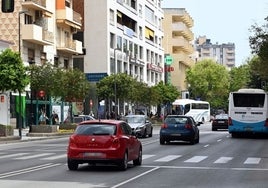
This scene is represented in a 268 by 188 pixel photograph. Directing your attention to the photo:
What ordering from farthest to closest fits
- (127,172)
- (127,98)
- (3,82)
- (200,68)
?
(200,68), (127,98), (3,82), (127,172)

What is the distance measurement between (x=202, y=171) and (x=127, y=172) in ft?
7.77

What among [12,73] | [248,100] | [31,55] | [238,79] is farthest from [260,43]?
[238,79]

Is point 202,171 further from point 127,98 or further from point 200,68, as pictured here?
point 200,68

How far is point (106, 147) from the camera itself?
63.2 feet

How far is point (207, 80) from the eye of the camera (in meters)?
136

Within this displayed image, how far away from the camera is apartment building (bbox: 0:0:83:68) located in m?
59.9

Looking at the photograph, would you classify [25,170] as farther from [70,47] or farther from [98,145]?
[70,47]

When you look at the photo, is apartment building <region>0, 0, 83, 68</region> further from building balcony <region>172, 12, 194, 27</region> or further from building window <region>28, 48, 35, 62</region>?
building balcony <region>172, 12, 194, 27</region>

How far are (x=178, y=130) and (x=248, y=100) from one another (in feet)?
32.3

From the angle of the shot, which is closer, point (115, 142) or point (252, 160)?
point (115, 142)

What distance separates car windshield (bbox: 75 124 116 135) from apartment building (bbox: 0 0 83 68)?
35.1m

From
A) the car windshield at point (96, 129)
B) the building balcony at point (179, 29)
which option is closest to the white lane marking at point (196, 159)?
the car windshield at point (96, 129)

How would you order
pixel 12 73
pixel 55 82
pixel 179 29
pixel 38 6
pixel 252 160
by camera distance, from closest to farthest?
pixel 252 160 → pixel 12 73 → pixel 55 82 → pixel 38 6 → pixel 179 29

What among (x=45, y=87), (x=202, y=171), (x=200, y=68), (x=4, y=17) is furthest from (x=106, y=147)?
(x=200, y=68)
